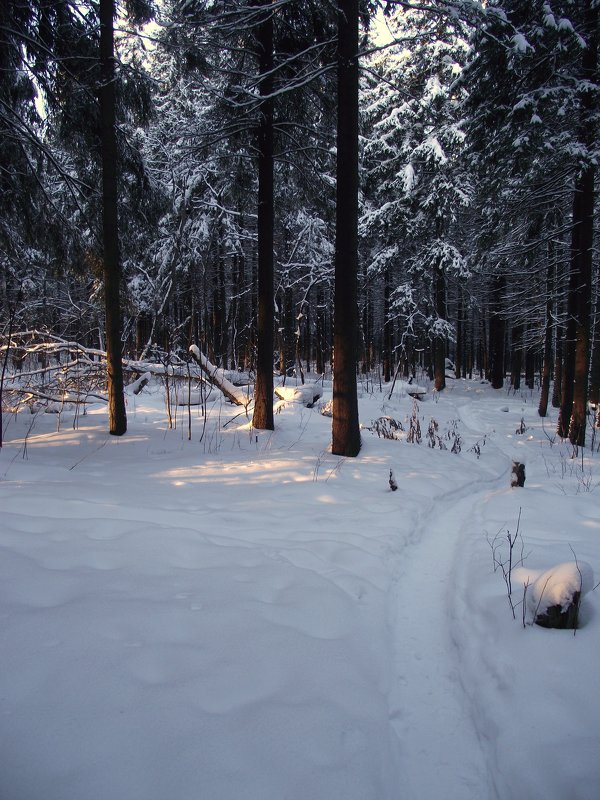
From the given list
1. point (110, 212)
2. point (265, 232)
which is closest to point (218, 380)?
point (265, 232)

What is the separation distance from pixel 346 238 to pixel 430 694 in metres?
6.46

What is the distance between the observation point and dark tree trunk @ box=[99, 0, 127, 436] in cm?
692

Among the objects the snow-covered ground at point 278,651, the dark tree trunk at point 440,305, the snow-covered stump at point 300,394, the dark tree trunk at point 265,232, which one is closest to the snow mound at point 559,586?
the snow-covered ground at point 278,651

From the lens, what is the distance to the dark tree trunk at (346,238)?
6707 mm

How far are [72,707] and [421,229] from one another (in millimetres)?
20868

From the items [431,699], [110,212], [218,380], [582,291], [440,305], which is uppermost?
[440,305]

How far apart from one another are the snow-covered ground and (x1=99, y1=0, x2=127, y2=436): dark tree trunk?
8.49 ft

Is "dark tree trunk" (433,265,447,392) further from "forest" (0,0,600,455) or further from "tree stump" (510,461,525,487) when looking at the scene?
"tree stump" (510,461,525,487)

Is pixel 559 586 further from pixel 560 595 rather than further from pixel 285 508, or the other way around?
pixel 285 508

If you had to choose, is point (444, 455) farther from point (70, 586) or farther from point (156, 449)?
point (70, 586)

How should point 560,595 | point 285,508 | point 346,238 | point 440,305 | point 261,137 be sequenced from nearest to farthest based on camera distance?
point 560,595 → point 285,508 → point 346,238 → point 261,137 → point 440,305

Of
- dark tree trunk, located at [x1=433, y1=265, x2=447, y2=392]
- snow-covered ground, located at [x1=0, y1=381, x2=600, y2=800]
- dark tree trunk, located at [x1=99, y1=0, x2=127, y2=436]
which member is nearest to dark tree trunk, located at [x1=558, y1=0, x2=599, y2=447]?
snow-covered ground, located at [x1=0, y1=381, x2=600, y2=800]

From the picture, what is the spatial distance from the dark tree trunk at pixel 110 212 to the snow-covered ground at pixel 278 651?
2588 millimetres

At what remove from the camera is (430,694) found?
7.84 feet
